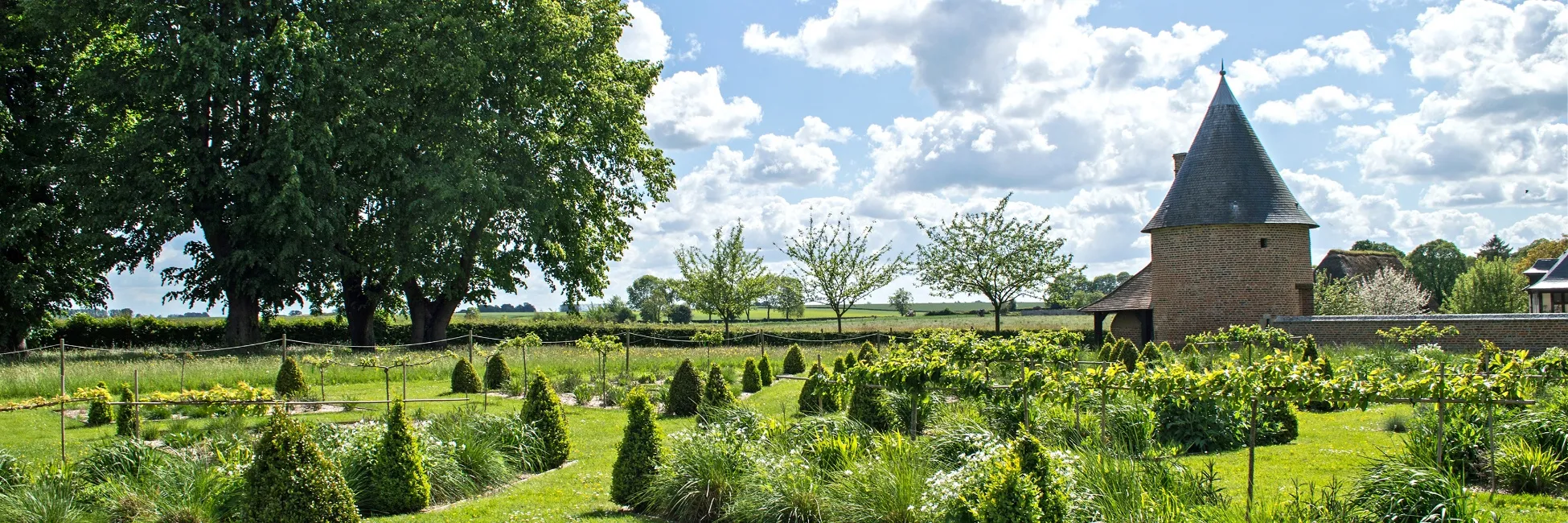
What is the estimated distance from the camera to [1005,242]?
1396 inches

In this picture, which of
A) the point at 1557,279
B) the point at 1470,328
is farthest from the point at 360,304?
the point at 1557,279

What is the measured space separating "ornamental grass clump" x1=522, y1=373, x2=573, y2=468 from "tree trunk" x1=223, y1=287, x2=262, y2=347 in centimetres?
1739

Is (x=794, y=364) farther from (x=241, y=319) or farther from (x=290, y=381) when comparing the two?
(x=241, y=319)

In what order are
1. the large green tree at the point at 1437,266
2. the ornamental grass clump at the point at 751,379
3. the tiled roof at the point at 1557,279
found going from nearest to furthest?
the ornamental grass clump at the point at 751,379, the tiled roof at the point at 1557,279, the large green tree at the point at 1437,266

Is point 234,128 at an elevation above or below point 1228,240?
above

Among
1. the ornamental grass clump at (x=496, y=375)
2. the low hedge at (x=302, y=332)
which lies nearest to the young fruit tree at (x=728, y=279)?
the low hedge at (x=302, y=332)

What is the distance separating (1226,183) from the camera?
24.2 metres

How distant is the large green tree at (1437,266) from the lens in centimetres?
5203

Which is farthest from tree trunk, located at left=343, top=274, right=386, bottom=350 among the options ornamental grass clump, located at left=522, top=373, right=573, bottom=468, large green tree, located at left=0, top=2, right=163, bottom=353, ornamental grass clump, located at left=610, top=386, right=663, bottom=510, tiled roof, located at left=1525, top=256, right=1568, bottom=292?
tiled roof, located at left=1525, top=256, right=1568, bottom=292

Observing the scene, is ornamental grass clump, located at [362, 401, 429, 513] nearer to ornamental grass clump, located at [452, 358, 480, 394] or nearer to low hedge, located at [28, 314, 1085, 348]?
ornamental grass clump, located at [452, 358, 480, 394]

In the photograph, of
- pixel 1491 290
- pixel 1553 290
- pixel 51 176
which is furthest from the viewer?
pixel 1491 290

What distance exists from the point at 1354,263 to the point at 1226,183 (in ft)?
74.9

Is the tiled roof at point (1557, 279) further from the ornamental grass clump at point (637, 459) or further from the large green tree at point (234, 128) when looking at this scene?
the large green tree at point (234, 128)

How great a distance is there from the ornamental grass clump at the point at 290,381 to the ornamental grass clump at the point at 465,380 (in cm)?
255
